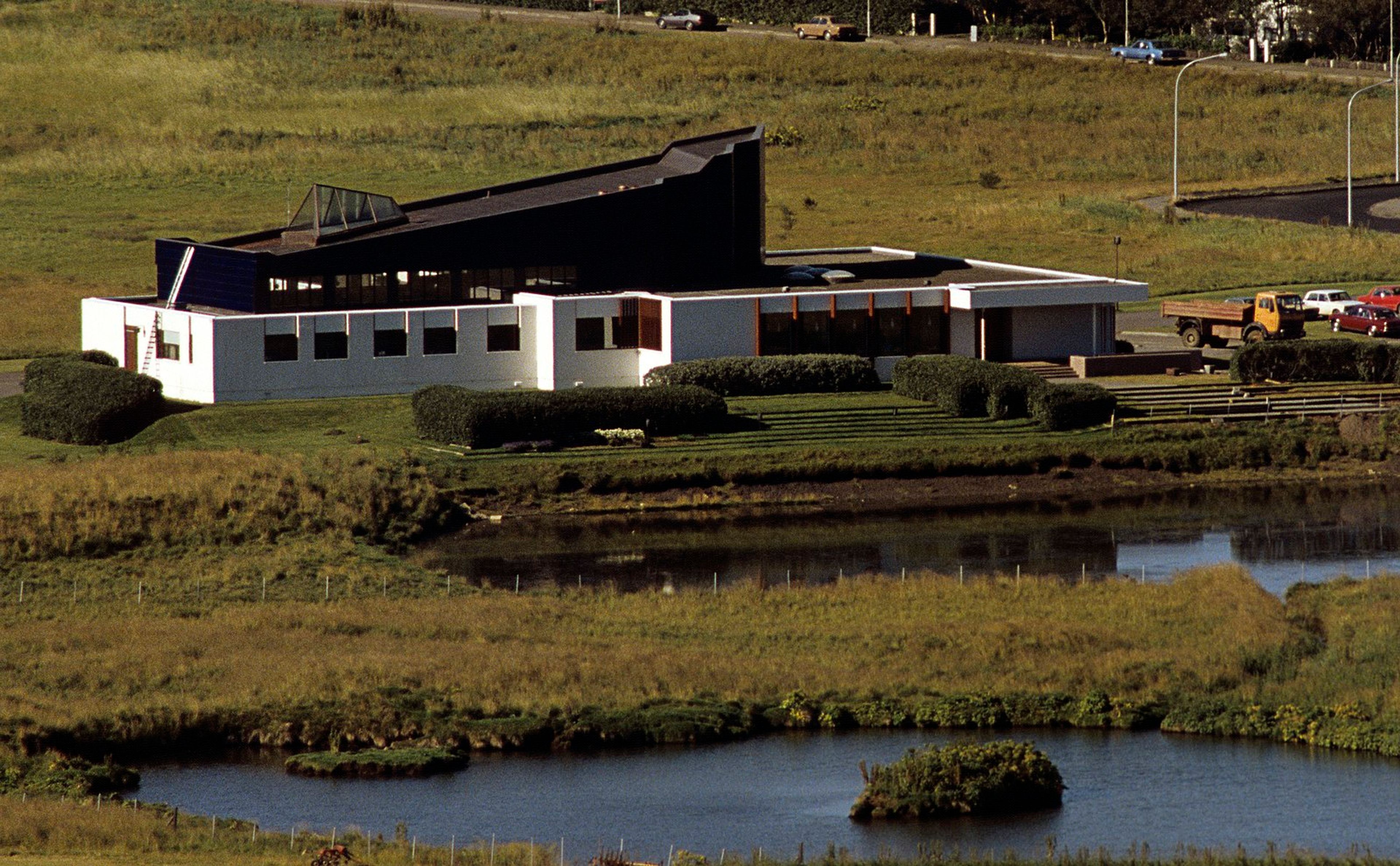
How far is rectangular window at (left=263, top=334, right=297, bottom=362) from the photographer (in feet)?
228

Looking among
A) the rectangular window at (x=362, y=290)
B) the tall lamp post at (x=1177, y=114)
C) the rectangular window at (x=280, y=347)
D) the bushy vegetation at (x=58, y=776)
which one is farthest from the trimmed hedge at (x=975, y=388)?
the tall lamp post at (x=1177, y=114)

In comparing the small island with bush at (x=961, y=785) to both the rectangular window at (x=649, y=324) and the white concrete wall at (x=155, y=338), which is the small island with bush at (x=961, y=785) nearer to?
the rectangular window at (x=649, y=324)

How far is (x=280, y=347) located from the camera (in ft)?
228

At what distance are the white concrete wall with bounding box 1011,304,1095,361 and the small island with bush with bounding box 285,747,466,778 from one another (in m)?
42.0

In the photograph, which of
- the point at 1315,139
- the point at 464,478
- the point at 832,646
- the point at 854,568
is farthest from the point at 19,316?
the point at 1315,139

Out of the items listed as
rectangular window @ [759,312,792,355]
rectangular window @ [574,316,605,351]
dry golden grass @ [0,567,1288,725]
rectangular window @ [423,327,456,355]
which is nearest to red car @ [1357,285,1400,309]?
rectangular window @ [759,312,792,355]

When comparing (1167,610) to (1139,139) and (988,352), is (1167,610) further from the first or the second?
(1139,139)

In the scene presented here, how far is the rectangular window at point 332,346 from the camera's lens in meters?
69.9

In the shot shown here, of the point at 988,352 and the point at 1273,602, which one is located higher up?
the point at 988,352

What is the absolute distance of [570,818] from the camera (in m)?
35.5

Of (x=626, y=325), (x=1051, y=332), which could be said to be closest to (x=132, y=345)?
(x=626, y=325)

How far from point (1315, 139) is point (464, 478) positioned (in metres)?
85.0

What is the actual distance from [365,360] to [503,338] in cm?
488

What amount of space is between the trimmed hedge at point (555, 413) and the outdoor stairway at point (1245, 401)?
14212 mm
